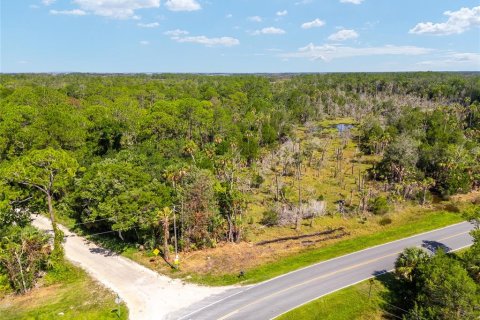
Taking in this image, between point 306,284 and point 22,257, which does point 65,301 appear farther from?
point 306,284

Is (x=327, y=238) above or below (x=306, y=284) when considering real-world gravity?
below

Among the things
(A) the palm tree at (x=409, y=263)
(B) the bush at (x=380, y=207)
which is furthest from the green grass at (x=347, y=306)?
(B) the bush at (x=380, y=207)

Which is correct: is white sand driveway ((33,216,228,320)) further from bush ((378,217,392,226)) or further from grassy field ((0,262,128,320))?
bush ((378,217,392,226))

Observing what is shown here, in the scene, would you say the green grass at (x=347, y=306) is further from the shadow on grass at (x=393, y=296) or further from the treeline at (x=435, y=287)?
the treeline at (x=435, y=287)

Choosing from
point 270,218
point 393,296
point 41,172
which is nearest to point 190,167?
point 270,218

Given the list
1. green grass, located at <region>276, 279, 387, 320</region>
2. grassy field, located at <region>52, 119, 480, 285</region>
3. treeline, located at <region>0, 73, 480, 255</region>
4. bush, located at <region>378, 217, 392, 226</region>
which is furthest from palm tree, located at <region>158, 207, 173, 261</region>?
bush, located at <region>378, 217, 392, 226</region>

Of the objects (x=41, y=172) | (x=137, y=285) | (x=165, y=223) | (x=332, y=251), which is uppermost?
(x=41, y=172)

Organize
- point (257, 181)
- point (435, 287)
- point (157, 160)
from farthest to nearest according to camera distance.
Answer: point (257, 181)
point (157, 160)
point (435, 287)
